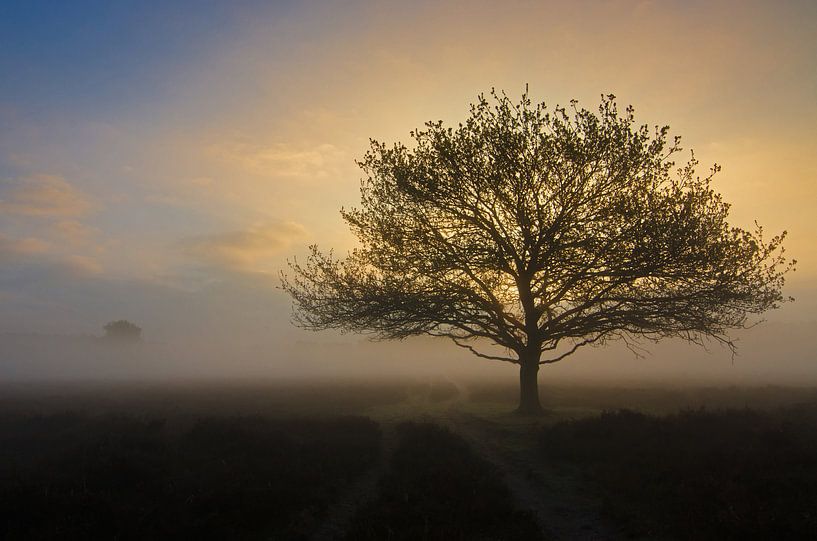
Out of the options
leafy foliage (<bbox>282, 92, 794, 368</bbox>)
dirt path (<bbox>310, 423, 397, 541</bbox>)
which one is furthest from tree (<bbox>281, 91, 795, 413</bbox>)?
dirt path (<bbox>310, 423, 397, 541</bbox>)

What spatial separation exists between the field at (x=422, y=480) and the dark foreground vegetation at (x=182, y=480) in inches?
2.0

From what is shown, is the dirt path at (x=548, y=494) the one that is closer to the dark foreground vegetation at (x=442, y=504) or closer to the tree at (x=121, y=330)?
the dark foreground vegetation at (x=442, y=504)

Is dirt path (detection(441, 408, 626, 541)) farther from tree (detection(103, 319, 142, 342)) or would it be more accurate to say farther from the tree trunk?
tree (detection(103, 319, 142, 342))

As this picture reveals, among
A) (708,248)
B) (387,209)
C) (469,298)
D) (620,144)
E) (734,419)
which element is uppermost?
(620,144)

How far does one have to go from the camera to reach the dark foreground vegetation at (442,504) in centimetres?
977

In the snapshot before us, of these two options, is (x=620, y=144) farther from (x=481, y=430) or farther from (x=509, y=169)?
(x=481, y=430)

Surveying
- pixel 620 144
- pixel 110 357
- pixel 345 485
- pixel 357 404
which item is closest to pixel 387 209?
pixel 620 144

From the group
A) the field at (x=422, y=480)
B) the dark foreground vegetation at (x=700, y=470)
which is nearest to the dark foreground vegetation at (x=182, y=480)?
the field at (x=422, y=480)

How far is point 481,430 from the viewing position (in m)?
21.2

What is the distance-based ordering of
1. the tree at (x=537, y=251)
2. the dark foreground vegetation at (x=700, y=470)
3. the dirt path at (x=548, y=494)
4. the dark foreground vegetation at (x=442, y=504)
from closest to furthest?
the dark foreground vegetation at (x=700, y=470) < the dark foreground vegetation at (x=442, y=504) < the dirt path at (x=548, y=494) < the tree at (x=537, y=251)

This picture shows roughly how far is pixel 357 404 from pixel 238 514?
25.3 metres

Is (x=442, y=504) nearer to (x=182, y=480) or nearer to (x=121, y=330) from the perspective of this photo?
(x=182, y=480)

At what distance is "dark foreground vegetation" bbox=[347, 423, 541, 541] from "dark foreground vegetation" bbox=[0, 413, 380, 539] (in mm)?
1457

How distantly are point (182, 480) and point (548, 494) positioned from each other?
384 inches
